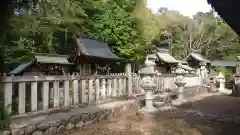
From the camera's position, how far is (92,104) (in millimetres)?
8195

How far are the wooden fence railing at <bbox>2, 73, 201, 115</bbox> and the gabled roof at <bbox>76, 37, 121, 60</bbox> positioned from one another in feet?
7.62

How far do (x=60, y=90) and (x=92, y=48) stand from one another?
524 centimetres

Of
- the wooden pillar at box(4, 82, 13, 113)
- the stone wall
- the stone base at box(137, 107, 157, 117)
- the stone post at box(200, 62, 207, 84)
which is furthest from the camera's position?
the stone post at box(200, 62, 207, 84)

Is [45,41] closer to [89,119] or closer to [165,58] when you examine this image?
[165,58]

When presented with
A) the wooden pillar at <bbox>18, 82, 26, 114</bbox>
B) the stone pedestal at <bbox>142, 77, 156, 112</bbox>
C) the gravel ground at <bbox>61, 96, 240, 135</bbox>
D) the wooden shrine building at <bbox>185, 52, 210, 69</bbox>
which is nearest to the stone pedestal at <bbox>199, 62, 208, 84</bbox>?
the wooden shrine building at <bbox>185, 52, 210, 69</bbox>

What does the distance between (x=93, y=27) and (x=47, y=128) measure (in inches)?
537

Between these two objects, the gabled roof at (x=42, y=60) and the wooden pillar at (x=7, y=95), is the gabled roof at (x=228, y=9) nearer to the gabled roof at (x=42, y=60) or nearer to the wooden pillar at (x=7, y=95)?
the wooden pillar at (x=7, y=95)

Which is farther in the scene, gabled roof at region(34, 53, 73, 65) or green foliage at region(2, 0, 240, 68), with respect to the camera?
gabled roof at region(34, 53, 73, 65)

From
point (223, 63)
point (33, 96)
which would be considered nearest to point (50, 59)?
point (33, 96)

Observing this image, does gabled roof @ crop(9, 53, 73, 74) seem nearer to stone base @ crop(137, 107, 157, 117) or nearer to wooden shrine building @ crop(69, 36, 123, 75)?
wooden shrine building @ crop(69, 36, 123, 75)

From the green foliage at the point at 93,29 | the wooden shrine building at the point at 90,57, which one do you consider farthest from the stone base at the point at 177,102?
the green foliage at the point at 93,29

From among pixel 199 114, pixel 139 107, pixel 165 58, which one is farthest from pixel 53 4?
pixel 165 58

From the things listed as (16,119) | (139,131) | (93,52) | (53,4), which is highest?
(53,4)

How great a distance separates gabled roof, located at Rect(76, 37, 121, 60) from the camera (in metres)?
11.6
